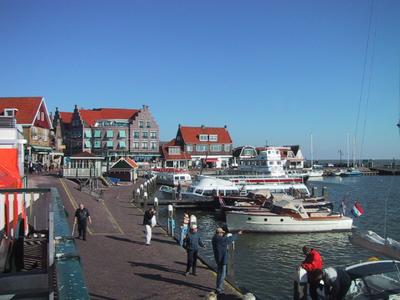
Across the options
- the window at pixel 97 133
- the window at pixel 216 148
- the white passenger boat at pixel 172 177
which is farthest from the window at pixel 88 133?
the window at pixel 216 148

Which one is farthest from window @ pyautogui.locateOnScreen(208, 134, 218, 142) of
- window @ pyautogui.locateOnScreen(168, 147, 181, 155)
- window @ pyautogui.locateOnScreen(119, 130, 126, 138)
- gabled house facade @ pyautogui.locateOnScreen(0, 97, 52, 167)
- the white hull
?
the white hull

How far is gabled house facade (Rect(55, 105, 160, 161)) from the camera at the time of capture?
106625 millimetres

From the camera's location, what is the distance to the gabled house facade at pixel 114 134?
A: 106625 mm

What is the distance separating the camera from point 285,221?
33125 millimetres

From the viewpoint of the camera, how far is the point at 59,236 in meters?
5.48

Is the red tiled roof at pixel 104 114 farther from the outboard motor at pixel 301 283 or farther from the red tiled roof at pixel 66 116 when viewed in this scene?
the outboard motor at pixel 301 283

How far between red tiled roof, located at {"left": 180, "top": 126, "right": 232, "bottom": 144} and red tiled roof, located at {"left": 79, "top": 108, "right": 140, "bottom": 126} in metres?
13.8

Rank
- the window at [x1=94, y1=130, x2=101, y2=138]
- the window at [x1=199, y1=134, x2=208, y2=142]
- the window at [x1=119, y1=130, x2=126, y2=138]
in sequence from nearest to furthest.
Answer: the window at [x1=94, y1=130, x2=101, y2=138]
the window at [x1=119, y1=130, x2=126, y2=138]
the window at [x1=199, y1=134, x2=208, y2=142]

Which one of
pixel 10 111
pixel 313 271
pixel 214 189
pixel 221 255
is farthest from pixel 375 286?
pixel 10 111

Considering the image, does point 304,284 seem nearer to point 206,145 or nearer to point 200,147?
point 200,147

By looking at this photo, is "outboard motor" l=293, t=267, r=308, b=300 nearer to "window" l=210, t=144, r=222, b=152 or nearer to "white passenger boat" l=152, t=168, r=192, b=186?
"white passenger boat" l=152, t=168, r=192, b=186

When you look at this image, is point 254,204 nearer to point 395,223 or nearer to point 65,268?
point 395,223

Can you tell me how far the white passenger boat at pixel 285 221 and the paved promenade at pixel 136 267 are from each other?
938cm

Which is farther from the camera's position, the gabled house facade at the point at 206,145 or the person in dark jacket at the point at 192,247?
the gabled house facade at the point at 206,145
